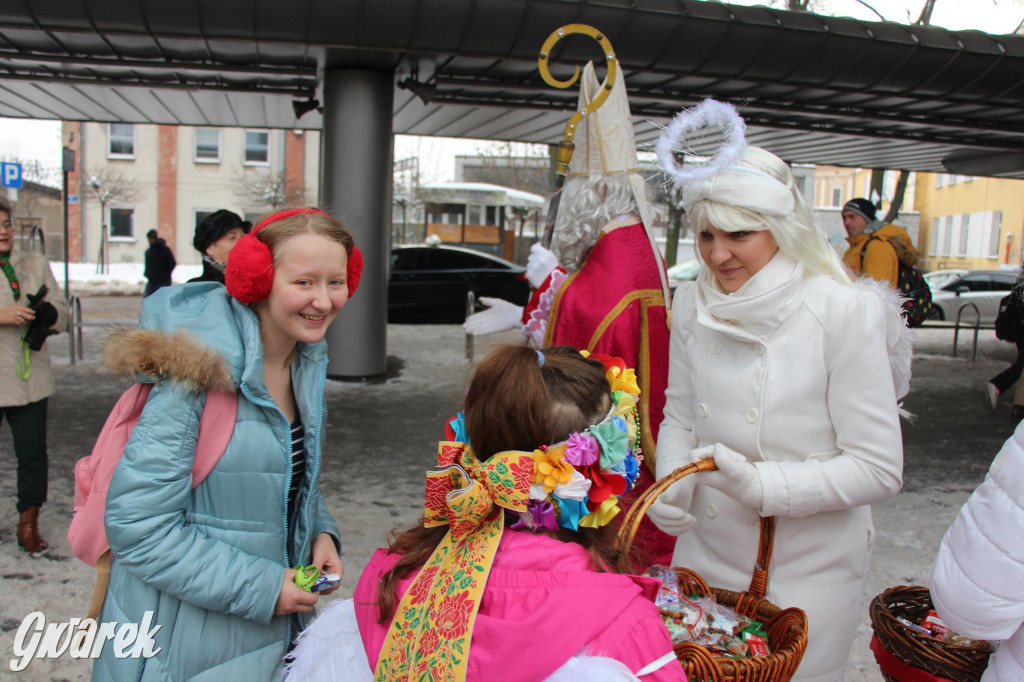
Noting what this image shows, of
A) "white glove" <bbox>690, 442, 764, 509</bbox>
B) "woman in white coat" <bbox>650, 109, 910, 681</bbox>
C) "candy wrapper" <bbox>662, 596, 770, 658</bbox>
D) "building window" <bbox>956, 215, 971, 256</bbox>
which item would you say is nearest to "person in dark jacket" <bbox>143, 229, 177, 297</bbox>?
"woman in white coat" <bbox>650, 109, 910, 681</bbox>

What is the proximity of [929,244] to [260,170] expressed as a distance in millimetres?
29441

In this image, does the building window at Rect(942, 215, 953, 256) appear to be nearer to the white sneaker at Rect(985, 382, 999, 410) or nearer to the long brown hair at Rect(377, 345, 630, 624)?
the white sneaker at Rect(985, 382, 999, 410)

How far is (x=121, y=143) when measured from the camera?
31.0 m

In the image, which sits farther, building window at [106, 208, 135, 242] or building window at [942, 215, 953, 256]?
building window at [942, 215, 953, 256]

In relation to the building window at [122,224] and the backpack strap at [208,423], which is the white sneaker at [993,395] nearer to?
the backpack strap at [208,423]

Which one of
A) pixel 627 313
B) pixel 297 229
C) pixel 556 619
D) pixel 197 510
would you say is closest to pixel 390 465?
pixel 627 313

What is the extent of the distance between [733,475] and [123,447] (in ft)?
4.43

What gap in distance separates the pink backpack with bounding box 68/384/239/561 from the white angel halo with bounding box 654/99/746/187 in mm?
1234

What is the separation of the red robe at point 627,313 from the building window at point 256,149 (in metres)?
→ 30.4

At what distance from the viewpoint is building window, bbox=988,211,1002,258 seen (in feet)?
96.8

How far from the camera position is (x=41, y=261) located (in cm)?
407

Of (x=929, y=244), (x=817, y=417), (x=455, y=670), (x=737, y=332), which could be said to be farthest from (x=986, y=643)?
(x=929, y=244)

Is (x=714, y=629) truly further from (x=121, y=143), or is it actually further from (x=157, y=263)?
(x=121, y=143)

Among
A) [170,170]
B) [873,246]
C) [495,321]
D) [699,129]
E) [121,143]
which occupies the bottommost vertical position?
[495,321]
